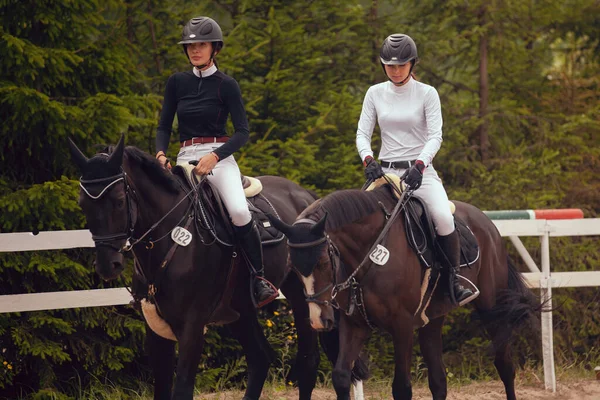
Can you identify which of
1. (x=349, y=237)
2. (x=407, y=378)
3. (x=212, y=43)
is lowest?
(x=407, y=378)

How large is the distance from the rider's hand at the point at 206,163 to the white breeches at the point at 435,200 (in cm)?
141

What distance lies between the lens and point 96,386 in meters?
8.34

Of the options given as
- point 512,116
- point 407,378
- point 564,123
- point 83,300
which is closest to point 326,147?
point 512,116

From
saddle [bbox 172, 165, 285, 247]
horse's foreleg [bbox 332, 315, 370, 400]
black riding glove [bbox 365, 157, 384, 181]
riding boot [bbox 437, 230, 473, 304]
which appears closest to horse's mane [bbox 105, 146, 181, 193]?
saddle [bbox 172, 165, 285, 247]

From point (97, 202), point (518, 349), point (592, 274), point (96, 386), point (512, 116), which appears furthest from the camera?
point (512, 116)

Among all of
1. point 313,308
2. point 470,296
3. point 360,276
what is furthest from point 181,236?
point 470,296

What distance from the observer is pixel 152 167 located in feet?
19.7

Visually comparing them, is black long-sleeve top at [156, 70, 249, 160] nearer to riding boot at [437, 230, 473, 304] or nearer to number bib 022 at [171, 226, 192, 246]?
number bib 022 at [171, 226, 192, 246]

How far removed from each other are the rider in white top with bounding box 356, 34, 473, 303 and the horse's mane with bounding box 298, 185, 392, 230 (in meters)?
0.28

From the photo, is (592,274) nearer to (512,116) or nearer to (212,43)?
(512,116)

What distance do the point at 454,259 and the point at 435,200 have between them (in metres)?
0.48

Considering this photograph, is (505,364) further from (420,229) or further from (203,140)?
(203,140)

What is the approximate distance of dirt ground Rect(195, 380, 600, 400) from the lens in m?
8.31

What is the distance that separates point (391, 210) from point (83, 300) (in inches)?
107
